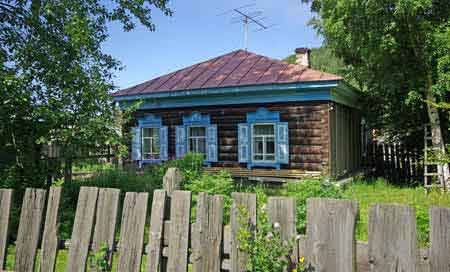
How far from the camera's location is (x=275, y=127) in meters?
11.8

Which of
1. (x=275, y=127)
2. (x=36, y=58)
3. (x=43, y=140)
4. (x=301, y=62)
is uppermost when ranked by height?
(x=301, y=62)

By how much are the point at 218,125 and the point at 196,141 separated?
1.15 meters

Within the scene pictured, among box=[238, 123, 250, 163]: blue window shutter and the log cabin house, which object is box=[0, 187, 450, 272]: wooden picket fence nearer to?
the log cabin house

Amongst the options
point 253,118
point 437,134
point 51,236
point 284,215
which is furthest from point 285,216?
point 437,134

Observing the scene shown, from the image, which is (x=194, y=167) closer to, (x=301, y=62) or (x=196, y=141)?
(x=196, y=141)


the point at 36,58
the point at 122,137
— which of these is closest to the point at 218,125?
the point at 122,137

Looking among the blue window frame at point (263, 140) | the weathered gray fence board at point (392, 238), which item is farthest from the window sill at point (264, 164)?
the weathered gray fence board at point (392, 238)

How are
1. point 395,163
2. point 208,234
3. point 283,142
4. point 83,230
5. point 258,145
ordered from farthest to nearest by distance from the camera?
point 395,163
point 258,145
point 283,142
point 83,230
point 208,234

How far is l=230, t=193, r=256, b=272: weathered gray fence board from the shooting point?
93.0 inches

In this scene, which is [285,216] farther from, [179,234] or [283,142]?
[283,142]

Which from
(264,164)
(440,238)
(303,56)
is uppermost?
(303,56)

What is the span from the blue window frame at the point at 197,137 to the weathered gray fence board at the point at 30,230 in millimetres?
9836

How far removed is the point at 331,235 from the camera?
2.17 metres

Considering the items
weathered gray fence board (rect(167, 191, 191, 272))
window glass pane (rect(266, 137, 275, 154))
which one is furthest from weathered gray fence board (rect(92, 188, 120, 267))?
window glass pane (rect(266, 137, 275, 154))
